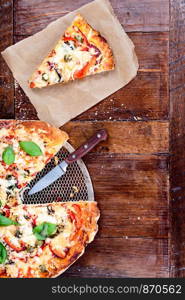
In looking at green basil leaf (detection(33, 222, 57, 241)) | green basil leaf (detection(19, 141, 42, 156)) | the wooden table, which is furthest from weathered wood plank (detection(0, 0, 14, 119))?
green basil leaf (detection(33, 222, 57, 241))

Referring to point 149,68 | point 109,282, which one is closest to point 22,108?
point 149,68

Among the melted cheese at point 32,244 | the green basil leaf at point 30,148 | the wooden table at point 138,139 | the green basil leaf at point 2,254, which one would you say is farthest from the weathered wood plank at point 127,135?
the green basil leaf at point 2,254

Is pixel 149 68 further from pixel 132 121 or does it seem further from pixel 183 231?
pixel 183 231

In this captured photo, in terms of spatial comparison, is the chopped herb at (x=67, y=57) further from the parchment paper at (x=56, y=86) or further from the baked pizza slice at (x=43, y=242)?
the baked pizza slice at (x=43, y=242)

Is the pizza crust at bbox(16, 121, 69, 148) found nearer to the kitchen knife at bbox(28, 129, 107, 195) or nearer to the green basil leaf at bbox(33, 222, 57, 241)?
the kitchen knife at bbox(28, 129, 107, 195)

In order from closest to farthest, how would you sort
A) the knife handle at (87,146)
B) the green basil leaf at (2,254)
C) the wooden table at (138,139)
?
1. the green basil leaf at (2,254)
2. the knife handle at (87,146)
3. the wooden table at (138,139)
